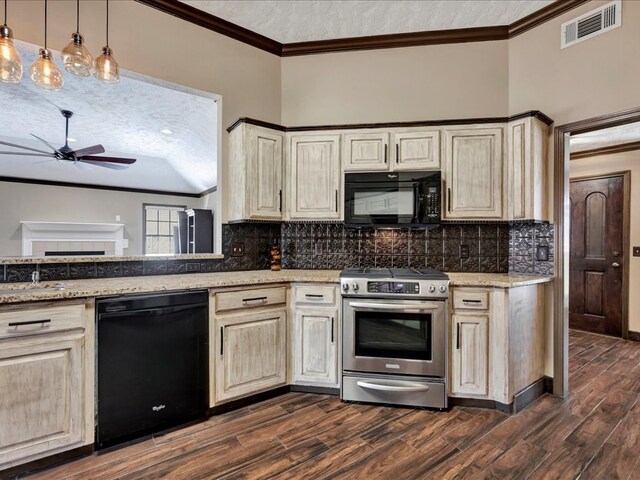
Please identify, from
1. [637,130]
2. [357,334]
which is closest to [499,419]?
[357,334]

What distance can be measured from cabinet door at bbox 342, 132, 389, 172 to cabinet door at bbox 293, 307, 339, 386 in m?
1.25

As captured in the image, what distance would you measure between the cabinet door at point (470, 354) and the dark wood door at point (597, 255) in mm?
3048

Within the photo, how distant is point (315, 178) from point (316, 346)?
1409mm

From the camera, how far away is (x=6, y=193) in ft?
18.7

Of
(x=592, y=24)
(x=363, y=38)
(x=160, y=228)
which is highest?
(x=363, y=38)

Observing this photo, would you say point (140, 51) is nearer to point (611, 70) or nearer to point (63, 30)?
point (63, 30)

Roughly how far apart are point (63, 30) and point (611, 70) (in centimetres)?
375

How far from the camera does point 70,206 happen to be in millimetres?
6320

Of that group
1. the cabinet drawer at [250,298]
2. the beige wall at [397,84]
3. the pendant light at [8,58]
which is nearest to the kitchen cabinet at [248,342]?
the cabinet drawer at [250,298]

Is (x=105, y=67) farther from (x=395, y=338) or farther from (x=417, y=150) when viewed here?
(x=395, y=338)

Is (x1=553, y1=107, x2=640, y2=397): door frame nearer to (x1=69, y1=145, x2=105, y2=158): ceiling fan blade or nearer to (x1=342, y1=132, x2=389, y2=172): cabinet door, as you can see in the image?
(x1=342, y1=132, x2=389, y2=172): cabinet door

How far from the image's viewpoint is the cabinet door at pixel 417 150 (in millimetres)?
2705

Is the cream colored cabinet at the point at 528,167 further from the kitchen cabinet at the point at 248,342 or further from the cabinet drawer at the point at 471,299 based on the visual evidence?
the kitchen cabinet at the point at 248,342

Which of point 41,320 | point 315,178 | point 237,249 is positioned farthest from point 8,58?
point 315,178
